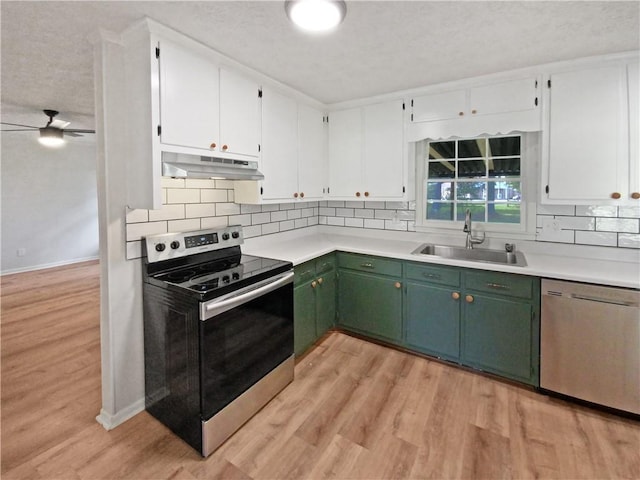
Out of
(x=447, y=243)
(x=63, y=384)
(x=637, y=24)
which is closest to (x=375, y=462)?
(x=447, y=243)

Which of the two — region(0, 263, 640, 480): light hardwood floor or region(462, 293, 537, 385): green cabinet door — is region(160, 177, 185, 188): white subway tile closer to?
region(0, 263, 640, 480): light hardwood floor

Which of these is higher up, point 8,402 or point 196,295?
point 196,295

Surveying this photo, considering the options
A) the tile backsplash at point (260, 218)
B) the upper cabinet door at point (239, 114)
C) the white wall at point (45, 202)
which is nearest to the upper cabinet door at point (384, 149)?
the tile backsplash at point (260, 218)

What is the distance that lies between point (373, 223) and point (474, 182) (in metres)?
1.06

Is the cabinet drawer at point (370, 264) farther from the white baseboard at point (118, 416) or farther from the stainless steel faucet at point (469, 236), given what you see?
the white baseboard at point (118, 416)

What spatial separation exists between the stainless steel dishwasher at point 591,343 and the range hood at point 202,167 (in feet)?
7.31

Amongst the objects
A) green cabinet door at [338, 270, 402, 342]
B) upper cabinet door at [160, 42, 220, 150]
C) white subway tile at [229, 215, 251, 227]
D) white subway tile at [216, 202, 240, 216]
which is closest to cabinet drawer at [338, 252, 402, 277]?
green cabinet door at [338, 270, 402, 342]

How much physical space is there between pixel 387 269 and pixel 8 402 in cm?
298

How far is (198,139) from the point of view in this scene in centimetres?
203

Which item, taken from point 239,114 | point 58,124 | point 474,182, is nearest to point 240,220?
point 239,114

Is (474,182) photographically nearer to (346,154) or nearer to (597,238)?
(597,238)

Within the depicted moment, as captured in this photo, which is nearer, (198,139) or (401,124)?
(198,139)

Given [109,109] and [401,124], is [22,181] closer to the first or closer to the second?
[109,109]

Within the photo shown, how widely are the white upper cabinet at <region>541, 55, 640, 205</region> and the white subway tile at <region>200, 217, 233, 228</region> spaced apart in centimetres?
252
